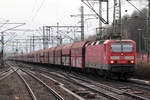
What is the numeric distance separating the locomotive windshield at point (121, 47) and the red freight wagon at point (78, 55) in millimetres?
7012

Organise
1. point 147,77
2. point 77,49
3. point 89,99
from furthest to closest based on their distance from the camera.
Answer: point 77,49
point 147,77
point 89,99

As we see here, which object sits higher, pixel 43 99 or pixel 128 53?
pixel 128 53

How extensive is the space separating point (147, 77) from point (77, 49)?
950 centimetres

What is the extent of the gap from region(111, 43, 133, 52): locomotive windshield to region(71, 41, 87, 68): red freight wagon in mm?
7012

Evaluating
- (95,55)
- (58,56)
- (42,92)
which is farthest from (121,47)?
(58,56)

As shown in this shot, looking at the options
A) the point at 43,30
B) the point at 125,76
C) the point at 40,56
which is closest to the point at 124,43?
the point at 125,76

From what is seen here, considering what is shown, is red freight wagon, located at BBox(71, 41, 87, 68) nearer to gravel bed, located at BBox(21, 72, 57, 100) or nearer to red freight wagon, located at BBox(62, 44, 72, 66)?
red freight wagon, located at BBox(62, 44, 72, 66)

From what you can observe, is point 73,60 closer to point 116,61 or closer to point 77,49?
point 77,49

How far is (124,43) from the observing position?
22.0 m

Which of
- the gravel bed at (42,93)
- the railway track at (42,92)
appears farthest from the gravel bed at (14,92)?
the gravel bed at (42,93)

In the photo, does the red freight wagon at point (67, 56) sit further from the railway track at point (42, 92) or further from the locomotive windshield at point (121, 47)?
the railway track at point (42, 92)

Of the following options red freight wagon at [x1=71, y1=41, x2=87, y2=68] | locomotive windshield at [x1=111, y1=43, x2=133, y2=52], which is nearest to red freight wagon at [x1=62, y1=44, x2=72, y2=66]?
red freight wagon at [x1=71, y1=41, x2=87, y2=68]

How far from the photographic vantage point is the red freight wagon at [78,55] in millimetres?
28594

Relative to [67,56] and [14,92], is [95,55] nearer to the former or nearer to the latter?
[14,92]
